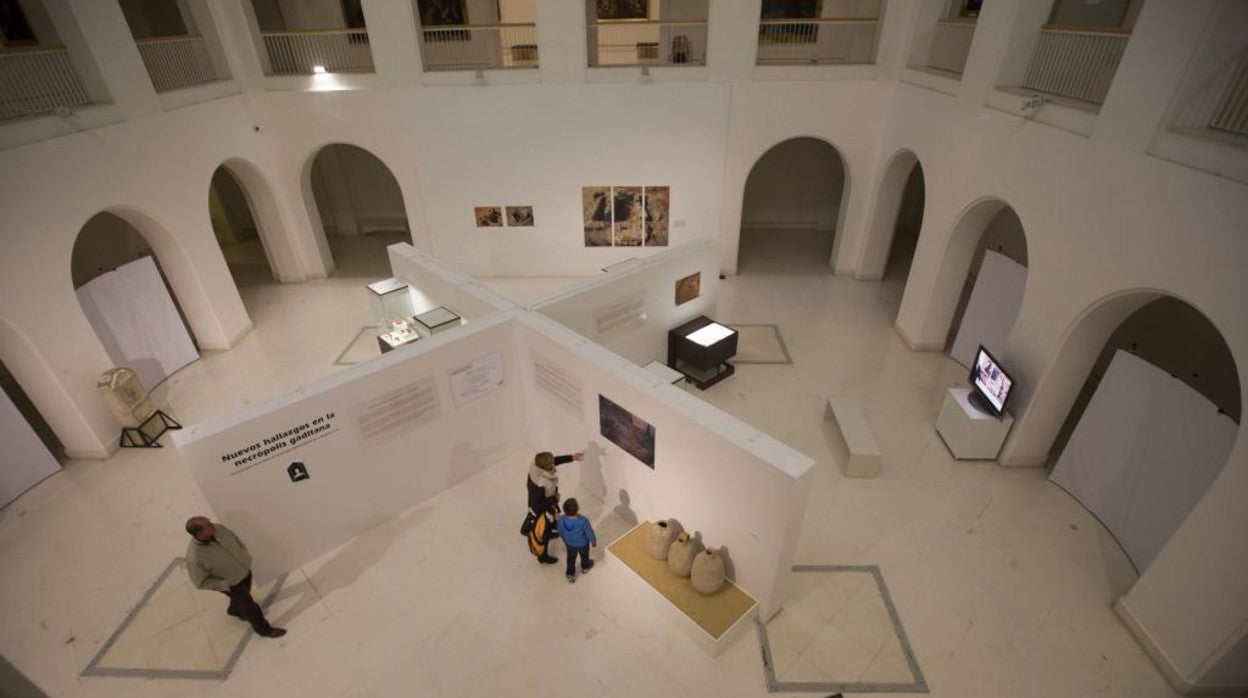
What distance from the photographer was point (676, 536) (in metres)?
6.97

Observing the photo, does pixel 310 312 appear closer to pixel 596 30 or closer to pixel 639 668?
pixel 596 30

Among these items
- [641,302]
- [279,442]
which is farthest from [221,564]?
[641,302]

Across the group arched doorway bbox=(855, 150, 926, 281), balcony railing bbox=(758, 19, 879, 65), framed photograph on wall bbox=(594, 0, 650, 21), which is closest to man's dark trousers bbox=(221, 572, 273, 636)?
arched doorway bbox=(855, 150, 926, 281)

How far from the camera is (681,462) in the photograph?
674cm

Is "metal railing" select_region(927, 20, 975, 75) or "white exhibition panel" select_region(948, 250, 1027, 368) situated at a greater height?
"metal railing" select_region(927, 20, 975, 75)

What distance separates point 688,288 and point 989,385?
202 inches

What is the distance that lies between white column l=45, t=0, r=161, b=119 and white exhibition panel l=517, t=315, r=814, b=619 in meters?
8.22

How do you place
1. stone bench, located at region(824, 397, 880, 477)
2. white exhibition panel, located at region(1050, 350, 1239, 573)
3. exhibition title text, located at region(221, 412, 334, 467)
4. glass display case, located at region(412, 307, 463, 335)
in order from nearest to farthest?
exhibition title text, located at region(221, 412, 334, 467) → white exhibition panel, located at region(1050, 350, 1239, 573) → stone bench, located at region(824, 397, 880, 477) → glass display case, located at region(412, 307, 463, 335)

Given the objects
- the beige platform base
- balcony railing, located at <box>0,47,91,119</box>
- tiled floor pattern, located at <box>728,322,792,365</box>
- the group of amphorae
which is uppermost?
balcony railing, located at <box>0,47,91,119</box>

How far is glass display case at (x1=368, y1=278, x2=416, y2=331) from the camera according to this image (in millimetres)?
10906

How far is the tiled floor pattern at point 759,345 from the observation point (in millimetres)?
11664

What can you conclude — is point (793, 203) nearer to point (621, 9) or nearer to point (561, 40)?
point (621, 9)

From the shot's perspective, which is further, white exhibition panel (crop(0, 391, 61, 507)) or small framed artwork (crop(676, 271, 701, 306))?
small framed artwork (crop(676, 271, 701, 306))

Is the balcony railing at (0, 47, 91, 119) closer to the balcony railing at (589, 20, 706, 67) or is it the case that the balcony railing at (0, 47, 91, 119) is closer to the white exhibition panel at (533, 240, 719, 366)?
the white exhibition panel at (533, 240, 719, 366)
